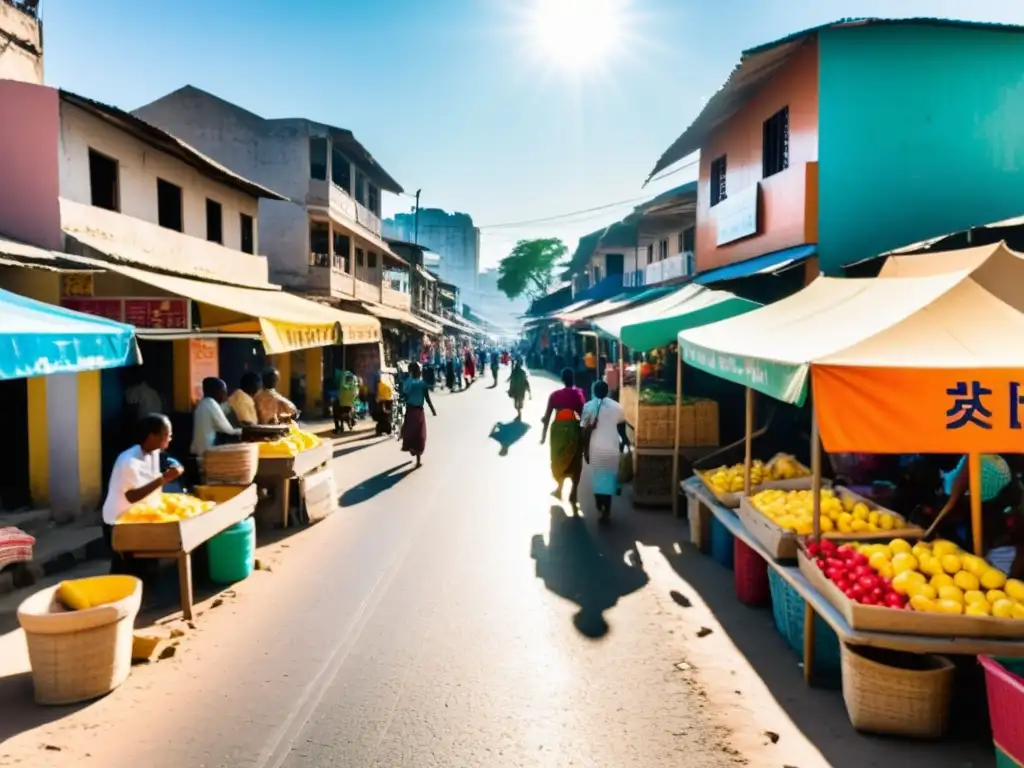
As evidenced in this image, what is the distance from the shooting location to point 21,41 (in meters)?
17.9

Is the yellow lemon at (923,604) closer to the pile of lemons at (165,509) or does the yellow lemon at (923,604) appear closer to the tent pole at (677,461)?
the tent pole at (677,461)

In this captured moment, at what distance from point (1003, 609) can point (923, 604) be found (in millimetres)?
444

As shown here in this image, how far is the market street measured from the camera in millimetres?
4125

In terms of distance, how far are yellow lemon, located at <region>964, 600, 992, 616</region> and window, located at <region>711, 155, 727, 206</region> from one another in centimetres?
1454

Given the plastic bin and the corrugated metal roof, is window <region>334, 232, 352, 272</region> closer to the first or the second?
the corrugated metal roof

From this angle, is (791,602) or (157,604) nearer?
(791,602)

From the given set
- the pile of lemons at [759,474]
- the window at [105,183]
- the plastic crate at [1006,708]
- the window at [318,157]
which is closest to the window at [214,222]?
the window at [105,183]

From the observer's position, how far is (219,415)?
837 cm

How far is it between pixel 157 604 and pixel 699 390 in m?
10.6

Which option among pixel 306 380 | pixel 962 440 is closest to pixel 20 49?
pixel 306 380

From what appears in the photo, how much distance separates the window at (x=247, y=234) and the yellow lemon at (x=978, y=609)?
53.8ft

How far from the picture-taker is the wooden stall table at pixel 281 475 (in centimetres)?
875

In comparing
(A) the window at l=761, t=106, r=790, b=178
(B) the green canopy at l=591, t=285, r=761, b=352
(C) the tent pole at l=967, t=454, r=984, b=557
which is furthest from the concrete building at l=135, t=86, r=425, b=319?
(C) the tent pole at l=967, t=454, r=984, b=557

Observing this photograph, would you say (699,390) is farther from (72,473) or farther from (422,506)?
(72,473)
